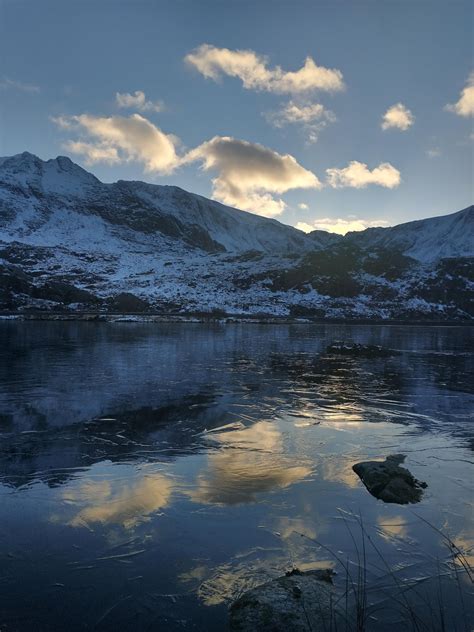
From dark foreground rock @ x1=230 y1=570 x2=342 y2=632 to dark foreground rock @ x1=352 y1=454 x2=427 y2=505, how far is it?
13.6 feet

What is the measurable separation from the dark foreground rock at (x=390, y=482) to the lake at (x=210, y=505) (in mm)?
233

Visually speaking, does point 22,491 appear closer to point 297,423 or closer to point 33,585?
point 33,585

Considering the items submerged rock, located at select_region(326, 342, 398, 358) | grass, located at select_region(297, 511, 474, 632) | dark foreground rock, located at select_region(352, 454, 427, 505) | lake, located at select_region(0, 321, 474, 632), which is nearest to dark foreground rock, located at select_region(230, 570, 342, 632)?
grass, located at select_region(297, 511, 474, 632)

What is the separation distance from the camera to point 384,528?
963 centimetres

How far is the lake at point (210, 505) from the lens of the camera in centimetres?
726

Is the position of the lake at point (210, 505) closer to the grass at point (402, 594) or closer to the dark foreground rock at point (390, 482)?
the grass at point (402, 594)

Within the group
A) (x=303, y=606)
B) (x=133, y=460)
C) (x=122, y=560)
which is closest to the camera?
(x=303, y=606)

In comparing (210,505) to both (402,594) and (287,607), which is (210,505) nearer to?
(287,607)

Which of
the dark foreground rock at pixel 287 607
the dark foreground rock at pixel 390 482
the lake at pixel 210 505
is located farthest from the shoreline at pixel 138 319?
the dark foreground rock at pixel 287 607

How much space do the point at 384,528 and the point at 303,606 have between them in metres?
3.83

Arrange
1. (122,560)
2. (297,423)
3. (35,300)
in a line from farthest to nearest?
(35,300)
(297,423)
(122,560)

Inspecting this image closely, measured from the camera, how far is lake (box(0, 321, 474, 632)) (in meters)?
7.26

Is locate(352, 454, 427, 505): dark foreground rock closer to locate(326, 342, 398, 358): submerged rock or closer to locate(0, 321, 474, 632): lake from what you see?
locate(0, 321, 474, 632): lake

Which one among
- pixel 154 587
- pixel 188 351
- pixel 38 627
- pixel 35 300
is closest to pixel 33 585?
pixel 38 627
